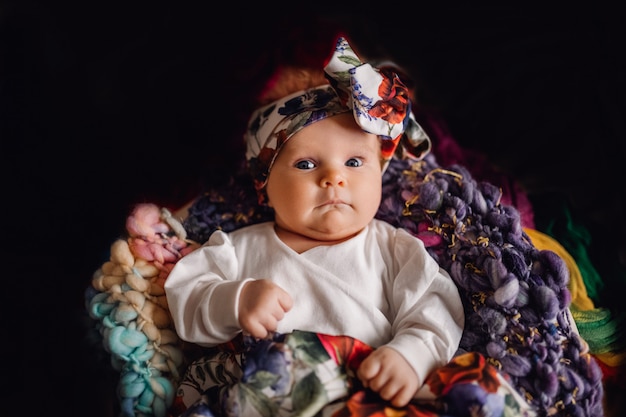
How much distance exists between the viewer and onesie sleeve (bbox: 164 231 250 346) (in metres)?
0.90

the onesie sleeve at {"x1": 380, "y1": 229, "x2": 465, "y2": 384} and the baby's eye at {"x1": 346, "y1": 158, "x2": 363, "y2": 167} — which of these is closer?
the onesie sleeve at {"x1": 380, "y1": 229, "x2": 465, "y2": 384}

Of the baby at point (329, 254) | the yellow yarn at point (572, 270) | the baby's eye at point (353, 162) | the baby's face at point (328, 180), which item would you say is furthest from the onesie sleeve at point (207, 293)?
the yellow yarn at point (572, 270)

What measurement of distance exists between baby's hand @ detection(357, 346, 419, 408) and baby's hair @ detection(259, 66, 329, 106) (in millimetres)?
522

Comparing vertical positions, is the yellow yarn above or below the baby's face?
below

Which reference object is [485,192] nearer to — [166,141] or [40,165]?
[166,141]

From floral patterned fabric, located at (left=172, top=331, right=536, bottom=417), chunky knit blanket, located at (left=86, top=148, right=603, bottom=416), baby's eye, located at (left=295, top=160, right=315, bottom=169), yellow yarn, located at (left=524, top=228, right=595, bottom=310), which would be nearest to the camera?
floral patterned fabric, located at (left=172, top=331, right=536, bottom=417)

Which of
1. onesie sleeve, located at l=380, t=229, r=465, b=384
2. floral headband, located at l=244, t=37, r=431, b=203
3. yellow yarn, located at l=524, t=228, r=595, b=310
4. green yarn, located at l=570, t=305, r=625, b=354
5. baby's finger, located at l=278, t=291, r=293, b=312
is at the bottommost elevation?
green yarn, located at l=570, t=305, r=625, b=354

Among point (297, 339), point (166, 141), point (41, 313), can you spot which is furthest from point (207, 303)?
point (166, 141)

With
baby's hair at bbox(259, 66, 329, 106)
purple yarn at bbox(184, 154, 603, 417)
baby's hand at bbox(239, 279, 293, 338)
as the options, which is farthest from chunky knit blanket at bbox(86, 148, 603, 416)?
baby's hair at bbox(259, 66, 329, 106)

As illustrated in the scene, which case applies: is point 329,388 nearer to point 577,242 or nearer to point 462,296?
point 462,296

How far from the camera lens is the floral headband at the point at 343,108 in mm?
970

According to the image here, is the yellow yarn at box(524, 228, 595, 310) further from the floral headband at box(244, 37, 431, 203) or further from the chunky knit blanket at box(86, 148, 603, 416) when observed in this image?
the floral headband at box(244, 37, 431, 203)

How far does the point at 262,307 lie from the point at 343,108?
1.13ft

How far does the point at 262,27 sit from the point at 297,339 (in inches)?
28.1
